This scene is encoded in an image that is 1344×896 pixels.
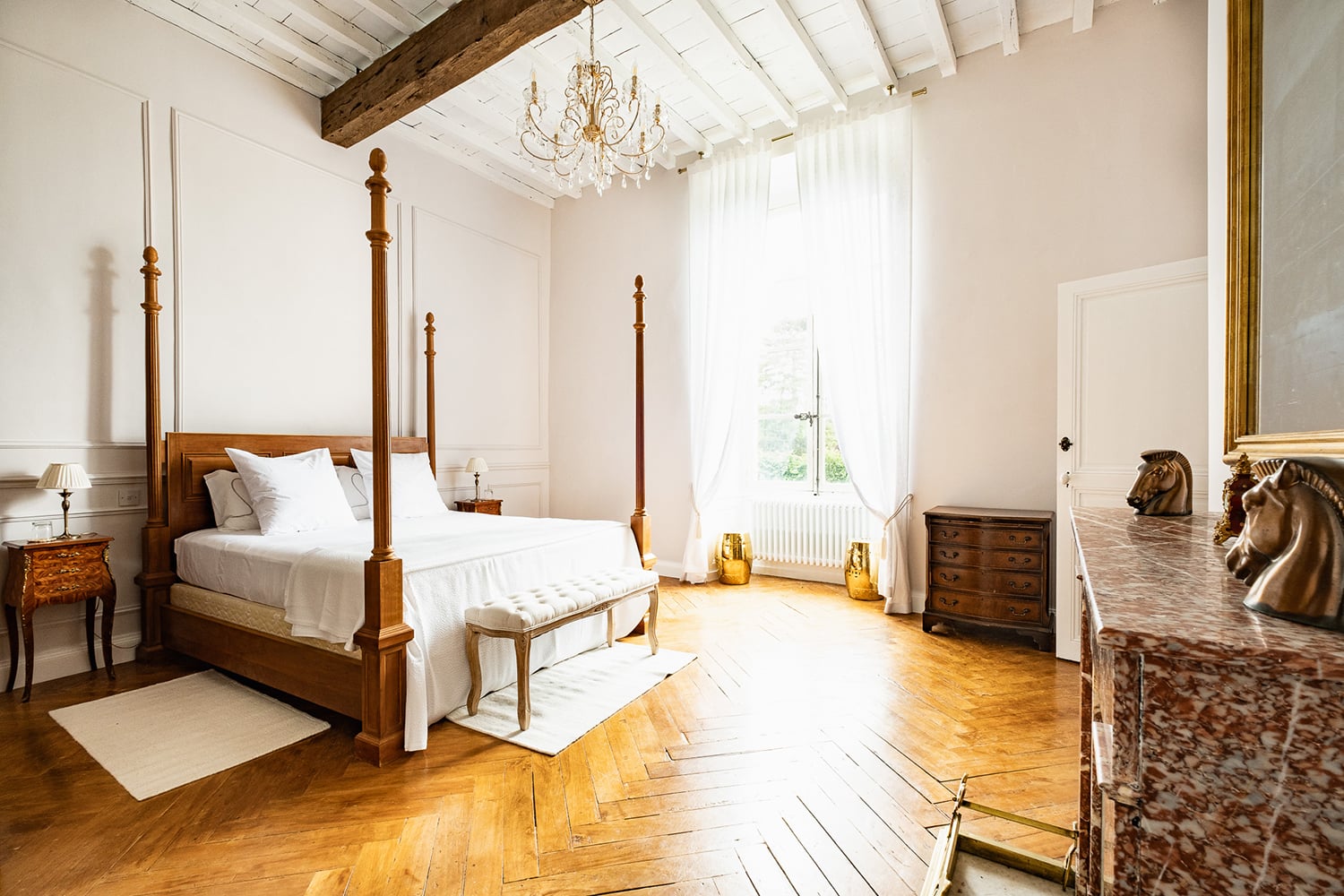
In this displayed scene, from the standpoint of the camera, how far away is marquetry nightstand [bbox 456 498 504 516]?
16.0ft

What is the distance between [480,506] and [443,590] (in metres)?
2.47

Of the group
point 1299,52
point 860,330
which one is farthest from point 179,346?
point 1299,52

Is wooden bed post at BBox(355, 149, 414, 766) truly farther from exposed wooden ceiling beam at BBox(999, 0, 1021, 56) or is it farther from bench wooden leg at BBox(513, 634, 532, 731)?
exposed wooden ceiling beam at BBox(999, 0, 1021, 56)

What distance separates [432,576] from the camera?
250cm

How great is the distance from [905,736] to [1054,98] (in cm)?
380

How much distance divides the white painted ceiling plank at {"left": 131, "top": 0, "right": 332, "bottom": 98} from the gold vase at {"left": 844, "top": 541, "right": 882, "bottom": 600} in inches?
193

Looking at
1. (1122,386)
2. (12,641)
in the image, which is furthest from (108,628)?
(1122,386)

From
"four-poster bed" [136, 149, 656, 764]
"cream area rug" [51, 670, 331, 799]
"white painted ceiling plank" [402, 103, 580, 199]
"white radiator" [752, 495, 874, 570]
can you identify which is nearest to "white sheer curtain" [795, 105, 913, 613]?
"white radiator" [752, 495, 874, 570]

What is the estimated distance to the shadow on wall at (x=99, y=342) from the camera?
10.7ft

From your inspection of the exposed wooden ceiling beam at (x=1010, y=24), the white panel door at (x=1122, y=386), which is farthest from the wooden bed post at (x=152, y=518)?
the exposed wooden ceiling beam at (x=1010, y=24)

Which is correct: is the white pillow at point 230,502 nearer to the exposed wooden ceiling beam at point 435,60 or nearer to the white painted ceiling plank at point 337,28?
the exposed wooden ceiling beam at point 435,60

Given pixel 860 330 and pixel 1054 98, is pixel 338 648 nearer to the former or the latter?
pixel 860 330

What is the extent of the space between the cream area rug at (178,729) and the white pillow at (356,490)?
3.90 feet

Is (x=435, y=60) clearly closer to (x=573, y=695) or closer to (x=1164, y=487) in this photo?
(x=573, y=695)
